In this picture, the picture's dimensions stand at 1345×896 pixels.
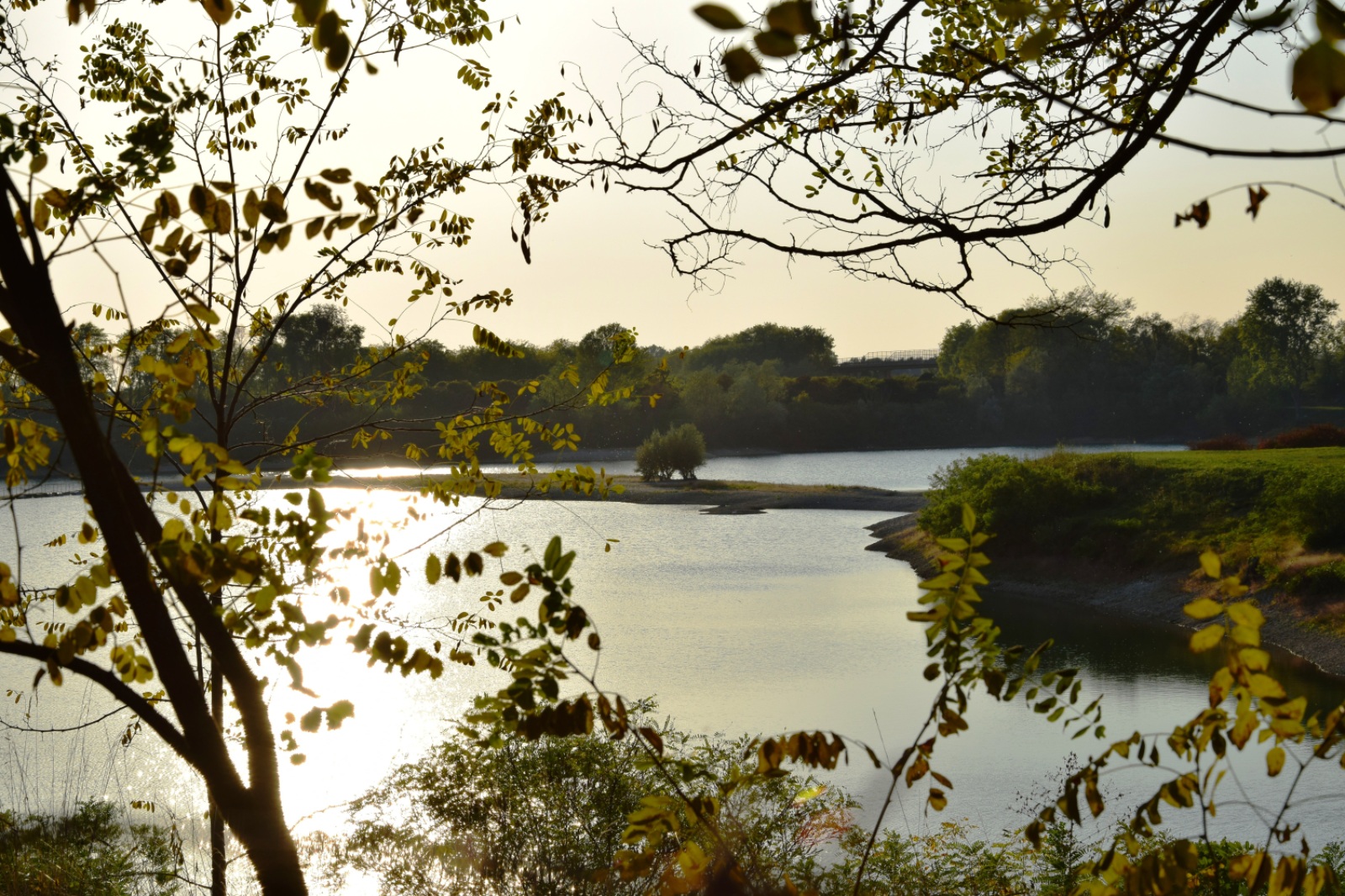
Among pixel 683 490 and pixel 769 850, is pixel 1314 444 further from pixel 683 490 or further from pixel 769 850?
pixel 769 850

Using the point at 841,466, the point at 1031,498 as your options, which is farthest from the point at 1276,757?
the point at 841,466

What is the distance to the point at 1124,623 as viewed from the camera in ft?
55.8

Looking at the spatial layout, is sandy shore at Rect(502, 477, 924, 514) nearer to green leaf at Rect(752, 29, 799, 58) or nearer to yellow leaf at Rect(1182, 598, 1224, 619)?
yellow leaf at Rect(1182, 598, 1224, 619)

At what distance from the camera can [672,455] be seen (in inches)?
1630

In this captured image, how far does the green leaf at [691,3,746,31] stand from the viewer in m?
0.82

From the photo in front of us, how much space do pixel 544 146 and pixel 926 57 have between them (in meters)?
1.42

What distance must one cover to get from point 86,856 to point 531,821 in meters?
2.80

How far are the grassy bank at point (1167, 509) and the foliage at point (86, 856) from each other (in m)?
13.3

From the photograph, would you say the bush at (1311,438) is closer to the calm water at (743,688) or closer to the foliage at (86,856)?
the calm water at (743,688)

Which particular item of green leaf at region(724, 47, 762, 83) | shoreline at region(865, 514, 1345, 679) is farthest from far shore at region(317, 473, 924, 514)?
green leaf at region(724, 47, 762, 83)

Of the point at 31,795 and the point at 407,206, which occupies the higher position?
the point at 407,206

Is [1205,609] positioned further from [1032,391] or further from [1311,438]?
[1032,391]

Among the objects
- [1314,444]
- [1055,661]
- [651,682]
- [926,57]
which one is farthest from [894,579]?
[926,57]

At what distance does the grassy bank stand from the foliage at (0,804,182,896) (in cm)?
1332
